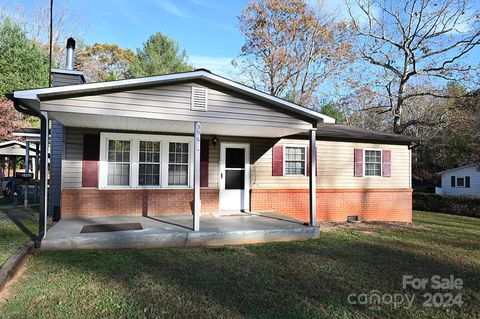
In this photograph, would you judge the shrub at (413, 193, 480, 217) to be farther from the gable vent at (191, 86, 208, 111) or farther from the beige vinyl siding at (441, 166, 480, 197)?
the gable vent at (191, 86, 208, 111)

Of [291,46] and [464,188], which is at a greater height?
[291,46]

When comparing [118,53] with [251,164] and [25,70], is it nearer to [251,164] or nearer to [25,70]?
[25,70]

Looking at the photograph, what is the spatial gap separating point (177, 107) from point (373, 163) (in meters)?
7.71

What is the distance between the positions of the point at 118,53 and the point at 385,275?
3532 cm

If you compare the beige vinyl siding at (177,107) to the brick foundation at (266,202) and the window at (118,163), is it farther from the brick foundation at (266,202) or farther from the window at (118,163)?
the brick foundation at (266,202)

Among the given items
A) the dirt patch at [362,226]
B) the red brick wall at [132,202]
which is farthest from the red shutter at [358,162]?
the red brick wall at [132,202]

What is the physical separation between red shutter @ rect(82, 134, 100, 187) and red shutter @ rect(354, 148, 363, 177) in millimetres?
8125

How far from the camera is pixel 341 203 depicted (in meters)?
10.9

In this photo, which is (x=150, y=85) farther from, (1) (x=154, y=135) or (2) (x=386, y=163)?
(2) (x=386, y=163)

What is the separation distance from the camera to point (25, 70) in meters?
20.6

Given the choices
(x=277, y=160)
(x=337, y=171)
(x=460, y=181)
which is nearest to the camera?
→ (x=277, y=160)

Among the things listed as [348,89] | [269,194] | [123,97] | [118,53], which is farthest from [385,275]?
[118,53]

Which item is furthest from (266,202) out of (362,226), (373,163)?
(373,163)

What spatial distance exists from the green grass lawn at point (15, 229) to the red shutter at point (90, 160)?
1.61 meters
